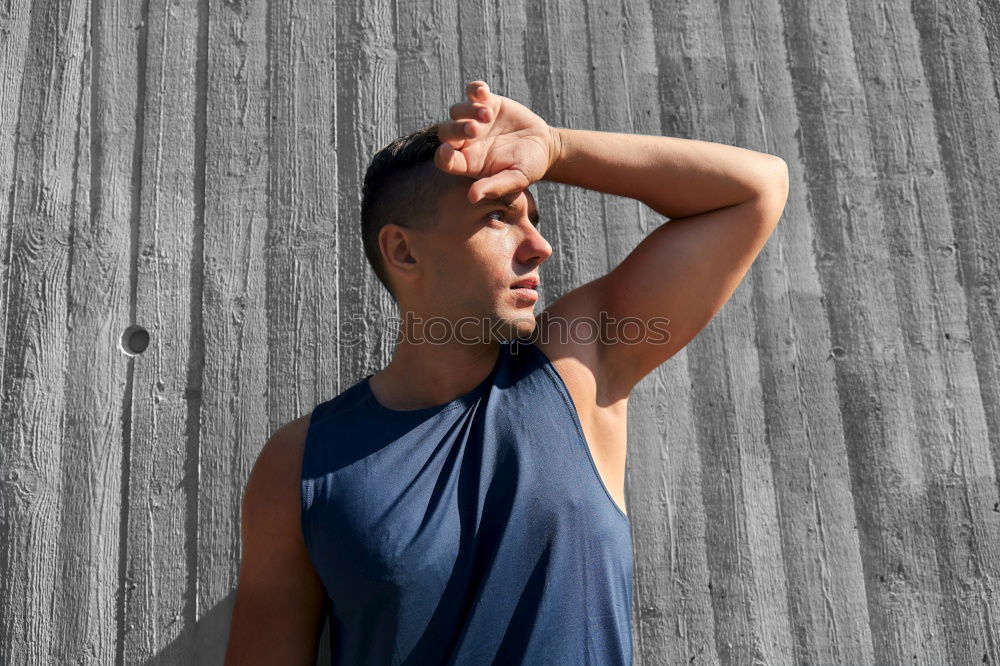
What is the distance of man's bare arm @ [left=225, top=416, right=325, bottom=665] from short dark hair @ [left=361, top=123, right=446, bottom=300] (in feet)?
1.29

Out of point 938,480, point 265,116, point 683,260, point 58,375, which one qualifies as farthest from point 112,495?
point 938,480

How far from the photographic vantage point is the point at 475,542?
4.18ft

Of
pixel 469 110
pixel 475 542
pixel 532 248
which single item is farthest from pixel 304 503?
pixel 469 110

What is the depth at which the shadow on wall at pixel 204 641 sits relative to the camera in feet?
5.61

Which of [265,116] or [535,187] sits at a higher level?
[265,116]

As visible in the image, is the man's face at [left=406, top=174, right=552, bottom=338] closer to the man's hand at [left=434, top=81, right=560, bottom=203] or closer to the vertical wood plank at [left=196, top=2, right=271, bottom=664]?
the man's hand at [left=434, top=81, right=560, bottom=203]

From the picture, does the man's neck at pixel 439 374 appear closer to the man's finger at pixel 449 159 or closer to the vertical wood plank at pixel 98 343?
the man's finger at pixel 449 159

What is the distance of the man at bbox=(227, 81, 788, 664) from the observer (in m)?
1.25

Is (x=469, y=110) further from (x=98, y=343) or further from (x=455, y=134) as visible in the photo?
(x=98, y=343)

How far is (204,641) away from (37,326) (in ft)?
2.56

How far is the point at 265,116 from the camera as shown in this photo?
6.33 ft

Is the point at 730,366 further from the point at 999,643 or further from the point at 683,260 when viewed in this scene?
the point at 999,643

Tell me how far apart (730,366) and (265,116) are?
120cm

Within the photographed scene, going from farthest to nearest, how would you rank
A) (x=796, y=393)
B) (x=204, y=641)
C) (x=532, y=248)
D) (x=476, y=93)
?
(x=796, y=393), (x=204, y=641), (x=532, y=248), (x=476, y=93)
